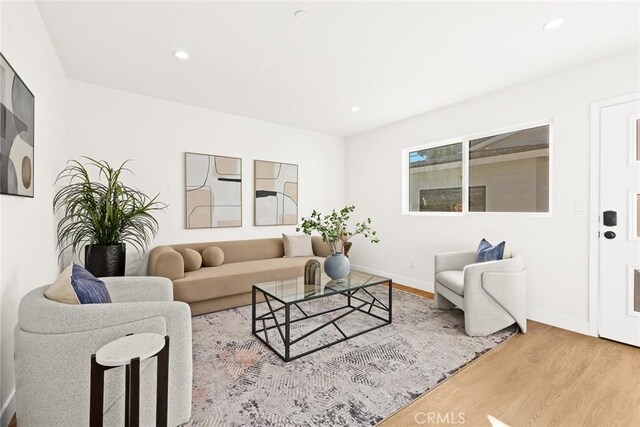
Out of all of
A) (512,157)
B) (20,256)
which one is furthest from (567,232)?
(20,256)

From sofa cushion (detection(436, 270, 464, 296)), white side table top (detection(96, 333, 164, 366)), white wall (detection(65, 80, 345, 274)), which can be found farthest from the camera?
white wall (detection(65, 80, 345, 274))

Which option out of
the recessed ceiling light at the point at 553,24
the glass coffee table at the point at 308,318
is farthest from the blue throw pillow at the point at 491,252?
the recessed ceiling light at the point at 553,24

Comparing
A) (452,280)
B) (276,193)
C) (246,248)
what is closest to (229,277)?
(246,248)

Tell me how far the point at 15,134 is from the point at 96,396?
1.45 meters

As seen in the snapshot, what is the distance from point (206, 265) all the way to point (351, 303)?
1844 mm

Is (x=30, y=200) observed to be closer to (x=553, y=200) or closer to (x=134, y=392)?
(x=134, y=392)

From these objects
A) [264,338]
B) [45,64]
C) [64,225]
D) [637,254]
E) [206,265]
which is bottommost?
[264,338]

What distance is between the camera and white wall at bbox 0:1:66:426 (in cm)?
155

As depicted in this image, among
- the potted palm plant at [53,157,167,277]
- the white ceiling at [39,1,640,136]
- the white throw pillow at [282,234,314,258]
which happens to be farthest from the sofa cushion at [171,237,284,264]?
the white ceiling at [39,1,640,136]

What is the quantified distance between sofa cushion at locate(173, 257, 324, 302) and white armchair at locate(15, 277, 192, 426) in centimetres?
157

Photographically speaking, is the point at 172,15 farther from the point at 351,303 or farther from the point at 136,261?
the point at 351,303

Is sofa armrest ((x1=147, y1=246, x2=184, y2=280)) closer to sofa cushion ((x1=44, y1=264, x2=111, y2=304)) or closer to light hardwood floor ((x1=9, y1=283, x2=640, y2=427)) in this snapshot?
sofa cushion ((x1=44, y1=264, x2=111, y2=304))

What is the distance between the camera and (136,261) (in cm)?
346

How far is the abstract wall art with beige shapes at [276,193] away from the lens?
439cm
